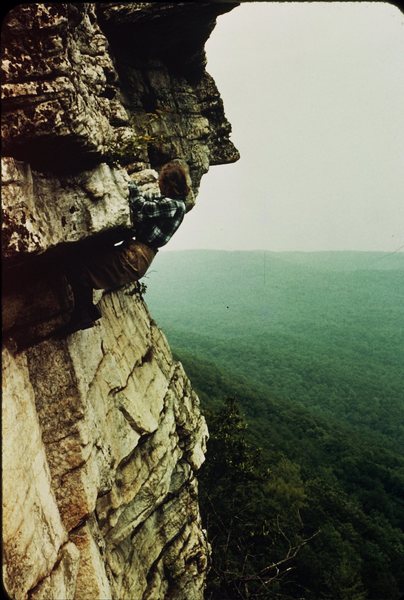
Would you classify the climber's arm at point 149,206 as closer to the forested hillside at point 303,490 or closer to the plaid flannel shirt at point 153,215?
the plaid flannel shirt at point 153,215

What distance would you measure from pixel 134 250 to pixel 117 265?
37cm

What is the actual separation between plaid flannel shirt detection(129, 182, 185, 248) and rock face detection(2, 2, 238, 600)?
1.07 ft

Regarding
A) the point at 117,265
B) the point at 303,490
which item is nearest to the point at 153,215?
the point at 117,265

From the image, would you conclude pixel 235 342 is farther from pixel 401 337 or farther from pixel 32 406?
pixel 32 406

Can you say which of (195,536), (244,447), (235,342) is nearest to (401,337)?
(235,342)

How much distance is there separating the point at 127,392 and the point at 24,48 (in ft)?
20.8

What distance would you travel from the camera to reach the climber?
593cm

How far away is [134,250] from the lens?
6.23 m

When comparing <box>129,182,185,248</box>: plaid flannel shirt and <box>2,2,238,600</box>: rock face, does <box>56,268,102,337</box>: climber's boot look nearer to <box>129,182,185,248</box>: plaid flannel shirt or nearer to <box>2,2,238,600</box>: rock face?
<box>2,2,238,600</box>: rock face

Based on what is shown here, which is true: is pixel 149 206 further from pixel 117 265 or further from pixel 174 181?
pixel 117 265

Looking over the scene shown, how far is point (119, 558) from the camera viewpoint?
7523 mm

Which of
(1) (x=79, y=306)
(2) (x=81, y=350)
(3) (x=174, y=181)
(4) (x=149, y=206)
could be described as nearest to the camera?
(1) (x=79, y=306)

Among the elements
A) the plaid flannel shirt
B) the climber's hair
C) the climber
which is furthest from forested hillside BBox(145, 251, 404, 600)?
the climber's hair

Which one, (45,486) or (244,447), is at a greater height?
(45,486)
